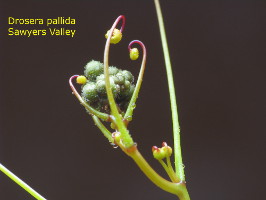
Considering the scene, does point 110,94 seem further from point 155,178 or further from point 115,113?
point 155,178

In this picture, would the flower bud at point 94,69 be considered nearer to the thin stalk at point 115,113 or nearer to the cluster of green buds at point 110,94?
the cluster of green buds at point 110,94

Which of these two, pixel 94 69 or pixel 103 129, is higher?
pixel 94 69

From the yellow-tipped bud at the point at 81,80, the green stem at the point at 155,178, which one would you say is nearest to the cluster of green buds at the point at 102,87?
the yellow-tipped bud at the point at 81,80

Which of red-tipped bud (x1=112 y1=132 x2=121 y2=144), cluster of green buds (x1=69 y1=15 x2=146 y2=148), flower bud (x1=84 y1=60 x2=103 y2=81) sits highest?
flower bud (x1=84 y1=60 x2=103 y2=81)

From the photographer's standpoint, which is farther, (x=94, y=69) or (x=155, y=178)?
(x=94, y=69)

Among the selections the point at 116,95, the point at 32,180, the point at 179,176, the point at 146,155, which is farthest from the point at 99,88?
the point at 32,180

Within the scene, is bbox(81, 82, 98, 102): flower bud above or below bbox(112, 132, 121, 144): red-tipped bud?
above

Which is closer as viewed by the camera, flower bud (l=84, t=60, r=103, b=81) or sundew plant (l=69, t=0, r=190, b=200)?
sundew plant (l=69, t=0, r=190, b=200)

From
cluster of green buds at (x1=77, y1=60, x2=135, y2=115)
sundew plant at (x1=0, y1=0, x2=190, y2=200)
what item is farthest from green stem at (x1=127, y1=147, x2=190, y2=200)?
cluster of green buds at (x1=77, y1=60, x2=135, y2=115)

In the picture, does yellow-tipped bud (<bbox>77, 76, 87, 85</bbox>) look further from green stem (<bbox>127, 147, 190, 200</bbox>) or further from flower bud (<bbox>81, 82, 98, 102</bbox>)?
green stem (<bbox>127, 147, 190, 200</bbox>)

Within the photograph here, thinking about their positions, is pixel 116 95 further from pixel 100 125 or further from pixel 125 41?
pixel 125 41

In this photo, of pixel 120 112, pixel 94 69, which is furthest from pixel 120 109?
pixel 94 69

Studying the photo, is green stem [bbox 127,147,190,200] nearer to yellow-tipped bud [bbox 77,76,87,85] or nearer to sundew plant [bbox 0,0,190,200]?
sundew plant [bbox 0,0,190,200]
